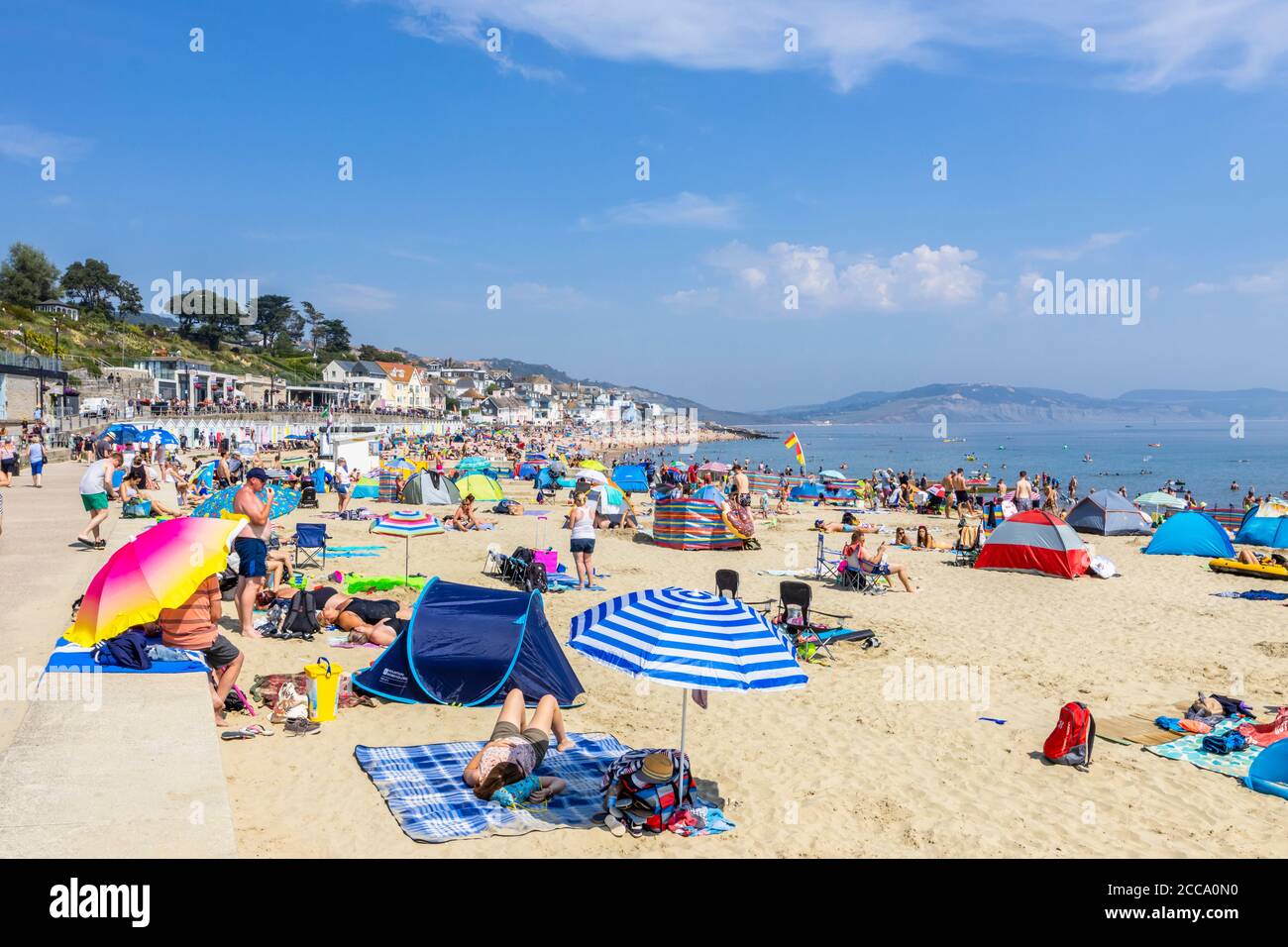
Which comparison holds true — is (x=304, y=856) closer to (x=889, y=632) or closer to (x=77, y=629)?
(x=77, y=629)

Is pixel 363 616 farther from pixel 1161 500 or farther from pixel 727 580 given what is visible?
pixel 1161 500

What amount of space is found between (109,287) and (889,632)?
108 m

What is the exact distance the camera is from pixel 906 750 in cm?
696

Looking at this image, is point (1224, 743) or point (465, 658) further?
point (465, 658)

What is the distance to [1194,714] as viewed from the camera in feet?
25.1

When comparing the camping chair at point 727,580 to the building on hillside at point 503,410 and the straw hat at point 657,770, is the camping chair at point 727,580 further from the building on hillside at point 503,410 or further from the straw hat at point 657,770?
the building on hillside at point 503,410

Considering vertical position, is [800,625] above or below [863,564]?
below

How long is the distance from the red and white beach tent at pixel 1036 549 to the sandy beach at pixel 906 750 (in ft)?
8.90

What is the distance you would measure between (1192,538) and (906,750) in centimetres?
1545

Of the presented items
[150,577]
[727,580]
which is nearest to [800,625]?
[727,580]

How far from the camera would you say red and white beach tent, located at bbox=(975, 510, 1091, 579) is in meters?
15.4

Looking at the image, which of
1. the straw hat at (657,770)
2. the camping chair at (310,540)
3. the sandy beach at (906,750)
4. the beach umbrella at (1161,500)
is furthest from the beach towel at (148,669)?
the beach umbrella at (1161,500)

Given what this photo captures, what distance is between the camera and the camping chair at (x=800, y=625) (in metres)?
9.84
